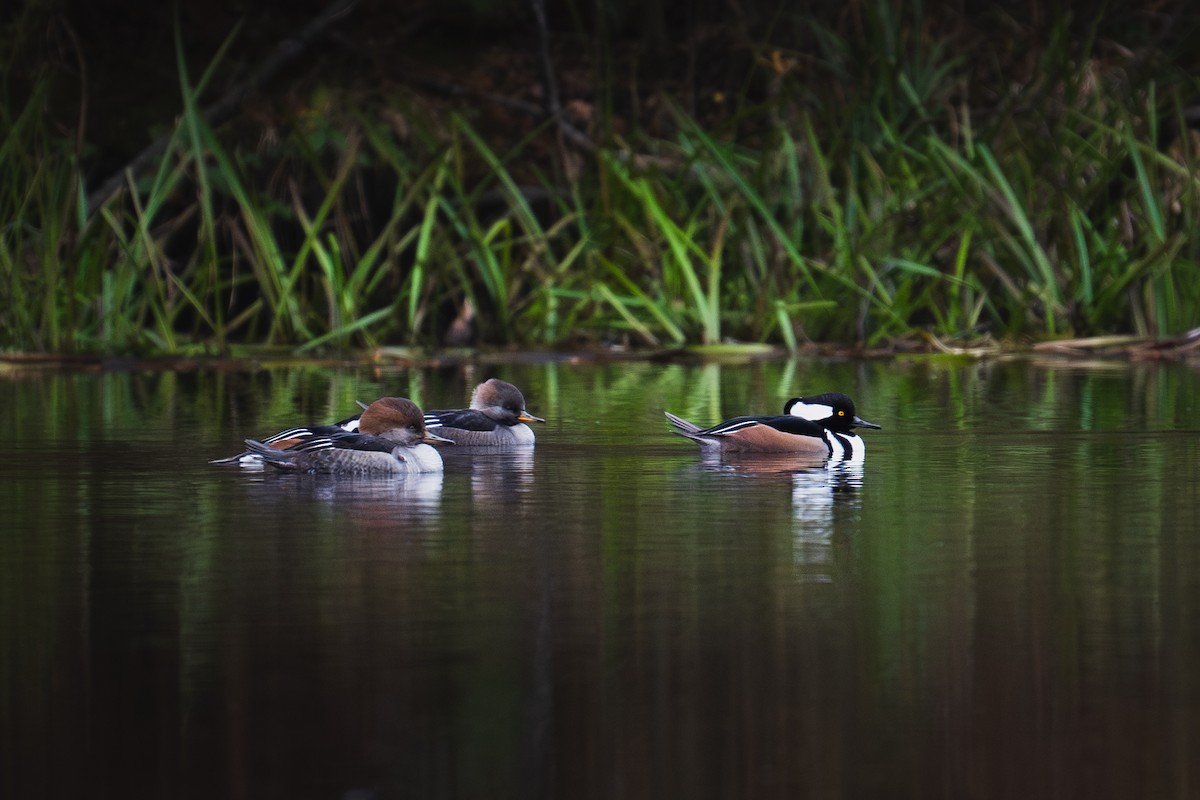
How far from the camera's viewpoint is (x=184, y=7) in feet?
66.5

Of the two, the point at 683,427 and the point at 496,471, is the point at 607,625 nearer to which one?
the point at 496,471

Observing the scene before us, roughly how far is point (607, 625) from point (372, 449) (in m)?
3.67

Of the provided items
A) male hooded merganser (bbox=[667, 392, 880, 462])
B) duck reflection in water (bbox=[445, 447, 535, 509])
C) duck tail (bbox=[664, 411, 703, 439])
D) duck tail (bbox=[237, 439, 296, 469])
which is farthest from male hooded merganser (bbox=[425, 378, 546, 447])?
duck tail (bbox=[237, 439, 296, 469])

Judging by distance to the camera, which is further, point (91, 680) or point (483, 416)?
point (483, 416)

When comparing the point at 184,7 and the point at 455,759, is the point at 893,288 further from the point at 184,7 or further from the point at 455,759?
the point at 455,759

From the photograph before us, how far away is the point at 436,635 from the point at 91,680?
2.68 ft

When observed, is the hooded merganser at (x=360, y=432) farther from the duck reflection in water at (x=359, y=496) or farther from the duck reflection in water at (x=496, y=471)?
the duck reflection in water at (x=496, y=471)

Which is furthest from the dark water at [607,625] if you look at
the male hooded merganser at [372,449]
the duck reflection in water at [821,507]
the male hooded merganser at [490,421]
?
the male hooded merganser at [490,421]

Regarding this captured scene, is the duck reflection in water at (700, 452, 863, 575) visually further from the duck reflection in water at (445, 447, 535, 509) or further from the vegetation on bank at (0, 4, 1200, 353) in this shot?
the vegetation on bank at (0, 4, 1200, 353)

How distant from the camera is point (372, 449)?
8773 millimetres

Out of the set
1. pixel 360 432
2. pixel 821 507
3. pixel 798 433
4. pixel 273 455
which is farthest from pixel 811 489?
pixel 273 455

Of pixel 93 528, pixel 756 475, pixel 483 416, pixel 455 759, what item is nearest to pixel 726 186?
pixel 483 416

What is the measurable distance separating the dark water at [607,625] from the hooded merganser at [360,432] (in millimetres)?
171

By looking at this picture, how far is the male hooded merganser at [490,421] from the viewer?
1019 cm
